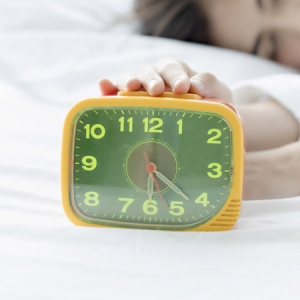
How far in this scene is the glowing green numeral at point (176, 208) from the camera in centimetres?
68

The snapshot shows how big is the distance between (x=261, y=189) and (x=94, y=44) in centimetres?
73

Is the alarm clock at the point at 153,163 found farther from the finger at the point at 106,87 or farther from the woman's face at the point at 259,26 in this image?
the woman's face at the point at 259,26

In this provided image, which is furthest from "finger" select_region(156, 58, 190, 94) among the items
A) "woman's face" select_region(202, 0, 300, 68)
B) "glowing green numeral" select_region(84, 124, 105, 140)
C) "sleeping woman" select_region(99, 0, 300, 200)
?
"woman's face" select_region(202, 0, 300, 68)

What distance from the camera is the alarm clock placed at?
0.66 m

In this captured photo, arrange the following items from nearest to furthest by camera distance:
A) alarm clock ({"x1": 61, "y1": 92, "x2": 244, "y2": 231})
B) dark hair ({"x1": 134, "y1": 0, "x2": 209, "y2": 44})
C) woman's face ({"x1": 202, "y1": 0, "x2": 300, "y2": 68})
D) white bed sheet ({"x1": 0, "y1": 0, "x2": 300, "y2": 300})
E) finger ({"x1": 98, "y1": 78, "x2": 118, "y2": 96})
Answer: white bed sheet ({"x1": 0, "y1": 0, "x2": 300, "y2": 300}) < alarm clock ({"x1": 61, "y1": 92, "x2": 244, "y2": 231}) < finger ({"x1": 98, "y1": 78, "x2": 118, "y2": 96}) < woman's face ({"x1": 202, "y1": 0, "x2": 300, "y2": 68}) < dark hair ({"x1": 134, "y1": 0, "x2": 209, "y2": 44})

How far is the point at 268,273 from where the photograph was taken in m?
0.56

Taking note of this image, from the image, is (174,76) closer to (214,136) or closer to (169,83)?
(169,83)

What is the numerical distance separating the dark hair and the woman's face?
0.03 metres

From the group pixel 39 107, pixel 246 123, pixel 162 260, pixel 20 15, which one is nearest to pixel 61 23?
pixel 20 15

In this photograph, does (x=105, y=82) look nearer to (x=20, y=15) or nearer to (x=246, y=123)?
(x=246, y=123)

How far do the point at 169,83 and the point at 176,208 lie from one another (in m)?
0.18

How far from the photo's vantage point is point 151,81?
68 cm

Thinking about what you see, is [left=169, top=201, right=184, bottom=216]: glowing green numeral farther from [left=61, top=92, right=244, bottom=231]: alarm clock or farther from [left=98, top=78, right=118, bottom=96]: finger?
[left=98, top=78, right=118, bottom=96]: finger

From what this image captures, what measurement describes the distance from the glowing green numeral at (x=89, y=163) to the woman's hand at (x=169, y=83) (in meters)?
0.10
